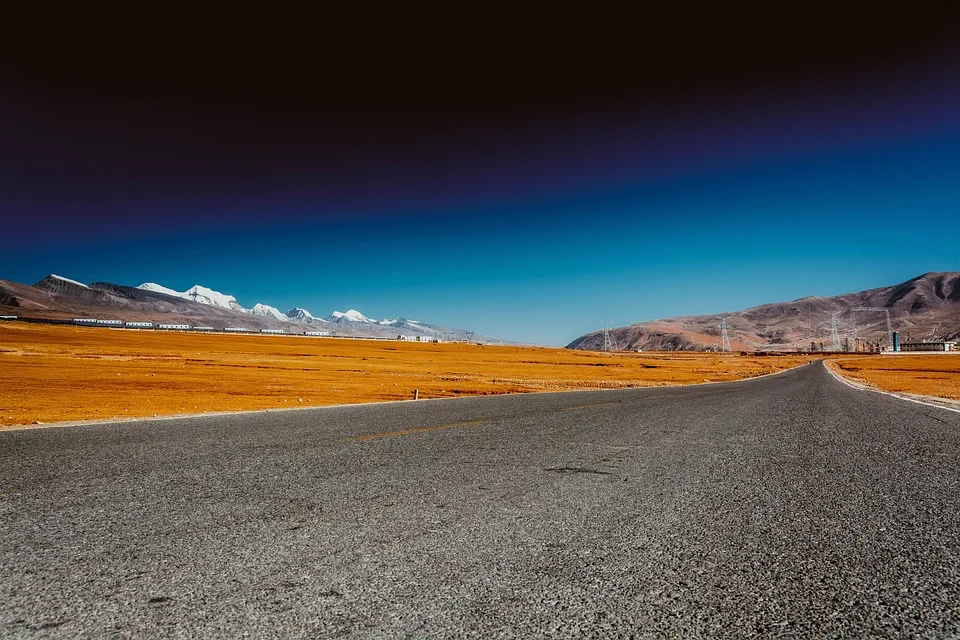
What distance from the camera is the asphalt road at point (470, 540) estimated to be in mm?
2715

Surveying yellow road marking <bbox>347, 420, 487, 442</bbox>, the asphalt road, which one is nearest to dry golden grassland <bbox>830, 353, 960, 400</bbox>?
yellow road marking <bbox>347, 420, 487, 442</bbox>

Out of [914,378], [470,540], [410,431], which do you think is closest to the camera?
[470,540]

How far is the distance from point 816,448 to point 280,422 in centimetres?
970

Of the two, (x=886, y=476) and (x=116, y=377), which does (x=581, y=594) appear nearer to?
(x=886, y=476)

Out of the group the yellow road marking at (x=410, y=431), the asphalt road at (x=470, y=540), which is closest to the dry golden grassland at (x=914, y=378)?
the yellow road marking at (x=410, y=431)

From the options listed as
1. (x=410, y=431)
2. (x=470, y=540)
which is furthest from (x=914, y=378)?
(x=470, y=540)

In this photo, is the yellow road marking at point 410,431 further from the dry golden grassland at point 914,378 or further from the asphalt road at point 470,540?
the dry golden grassland at point 914,378

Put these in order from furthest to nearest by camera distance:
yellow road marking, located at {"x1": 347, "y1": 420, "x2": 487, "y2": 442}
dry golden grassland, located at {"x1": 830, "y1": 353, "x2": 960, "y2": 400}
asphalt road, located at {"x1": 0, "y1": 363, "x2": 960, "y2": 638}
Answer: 1. dry golden grassland, located at {"x1": 830, "y1": 353, "x2": 960, "y2": 400}
2. yellow road marking, located at {"x1": 347, "y1": 420, "x2": 487, "y2": 442}
3. asphalt road, located at {"x1": 0, "y1": 363, "x2": 960, "y2": 638}

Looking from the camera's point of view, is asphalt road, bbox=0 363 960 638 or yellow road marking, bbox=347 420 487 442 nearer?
asphalt road, bbox=0 363 960 638

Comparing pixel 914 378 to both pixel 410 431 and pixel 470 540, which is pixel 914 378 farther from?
pixel 470 540

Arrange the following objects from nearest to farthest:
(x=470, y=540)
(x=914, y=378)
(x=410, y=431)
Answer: (x=470, y=540) < (x=410, y=431) < (x=914, y=378)

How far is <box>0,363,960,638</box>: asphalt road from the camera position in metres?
2.71

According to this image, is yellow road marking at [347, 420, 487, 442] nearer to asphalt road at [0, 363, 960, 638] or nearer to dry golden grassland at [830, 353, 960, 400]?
asphalt road at [0, 363, 960, 638]

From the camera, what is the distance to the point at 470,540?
12.5 ft
